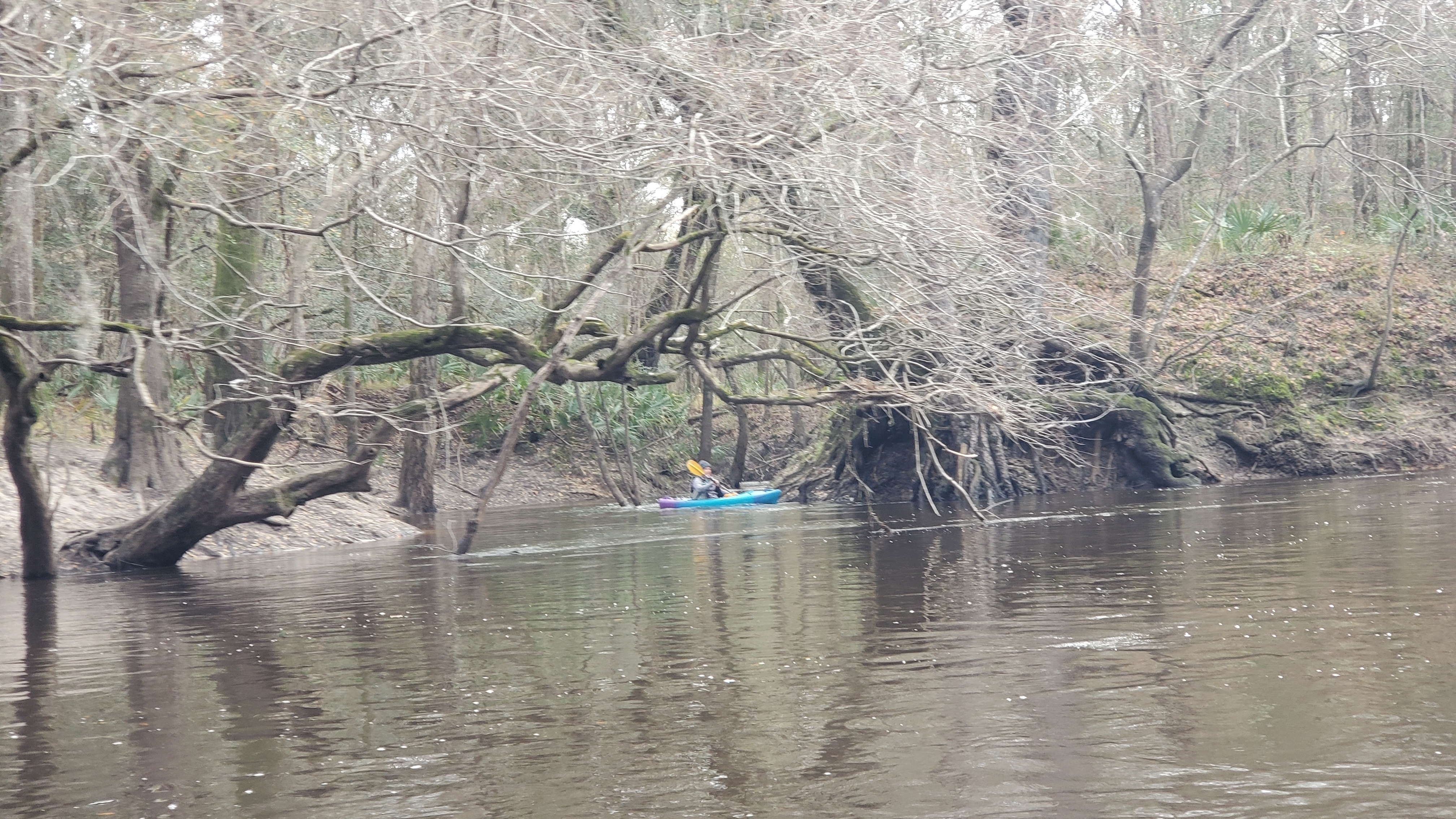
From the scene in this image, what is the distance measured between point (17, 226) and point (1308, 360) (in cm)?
2321

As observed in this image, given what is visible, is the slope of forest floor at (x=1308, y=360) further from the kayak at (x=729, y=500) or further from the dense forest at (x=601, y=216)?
the kayak at (x=729, y=500)

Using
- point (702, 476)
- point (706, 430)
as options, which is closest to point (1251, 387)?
point (702, 476)

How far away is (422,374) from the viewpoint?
26109mm

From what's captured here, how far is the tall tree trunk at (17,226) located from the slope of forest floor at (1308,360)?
1672 cm

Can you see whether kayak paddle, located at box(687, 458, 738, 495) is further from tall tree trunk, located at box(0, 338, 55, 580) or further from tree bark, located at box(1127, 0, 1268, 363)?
tall tree trunk, located at box(0, 338, 55, 580)

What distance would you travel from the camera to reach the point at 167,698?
8391 millimetres

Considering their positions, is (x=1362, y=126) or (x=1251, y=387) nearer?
(x=1251, y=387)

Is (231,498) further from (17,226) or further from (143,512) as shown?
(17,226)

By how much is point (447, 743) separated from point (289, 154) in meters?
10.6

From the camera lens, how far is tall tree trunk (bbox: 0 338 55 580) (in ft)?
46.2

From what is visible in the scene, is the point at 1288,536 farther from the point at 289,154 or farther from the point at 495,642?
the point at 289,154

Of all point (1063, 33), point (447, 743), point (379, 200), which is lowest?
point (447, 743)

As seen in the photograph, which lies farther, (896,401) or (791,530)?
(791,530)

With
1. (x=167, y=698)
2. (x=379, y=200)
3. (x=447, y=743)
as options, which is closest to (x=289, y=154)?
(x=379, y=200)
